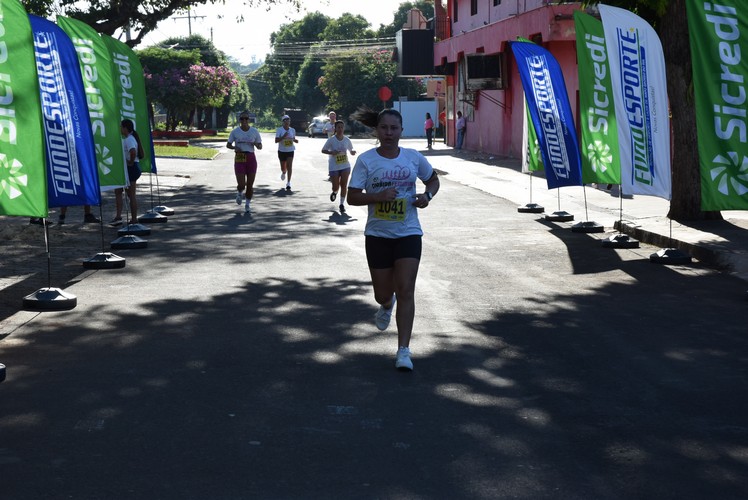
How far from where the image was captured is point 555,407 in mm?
6211

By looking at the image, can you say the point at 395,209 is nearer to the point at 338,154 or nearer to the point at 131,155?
the point at 131,155

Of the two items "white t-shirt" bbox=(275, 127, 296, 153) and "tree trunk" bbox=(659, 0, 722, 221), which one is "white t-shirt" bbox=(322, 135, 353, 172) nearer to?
"white t-shirt" bbox=(275, 127, 296, 153)

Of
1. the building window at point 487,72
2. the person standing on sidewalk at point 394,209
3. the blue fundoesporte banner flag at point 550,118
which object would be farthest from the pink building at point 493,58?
the person standing on sidewalk at point 394,209

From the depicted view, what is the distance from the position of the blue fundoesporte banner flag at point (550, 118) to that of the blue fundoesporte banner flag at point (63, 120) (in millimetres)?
7536

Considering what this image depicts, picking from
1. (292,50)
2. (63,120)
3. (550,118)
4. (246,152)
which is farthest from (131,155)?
(292,50)

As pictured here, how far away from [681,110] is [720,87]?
582 cm

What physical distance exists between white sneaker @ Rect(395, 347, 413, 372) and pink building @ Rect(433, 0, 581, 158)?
20473 mm

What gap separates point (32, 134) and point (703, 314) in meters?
5.92

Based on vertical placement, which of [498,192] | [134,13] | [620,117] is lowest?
[498,192]

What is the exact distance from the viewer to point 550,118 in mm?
15766

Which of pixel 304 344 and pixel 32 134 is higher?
pixel 32 134

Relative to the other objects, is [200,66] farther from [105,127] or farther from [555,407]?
[555,407]

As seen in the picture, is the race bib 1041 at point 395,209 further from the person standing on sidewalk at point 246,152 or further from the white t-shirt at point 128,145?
the person standing on sidewalk at point 246,152

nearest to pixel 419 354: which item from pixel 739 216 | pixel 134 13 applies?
pixel 739 216
